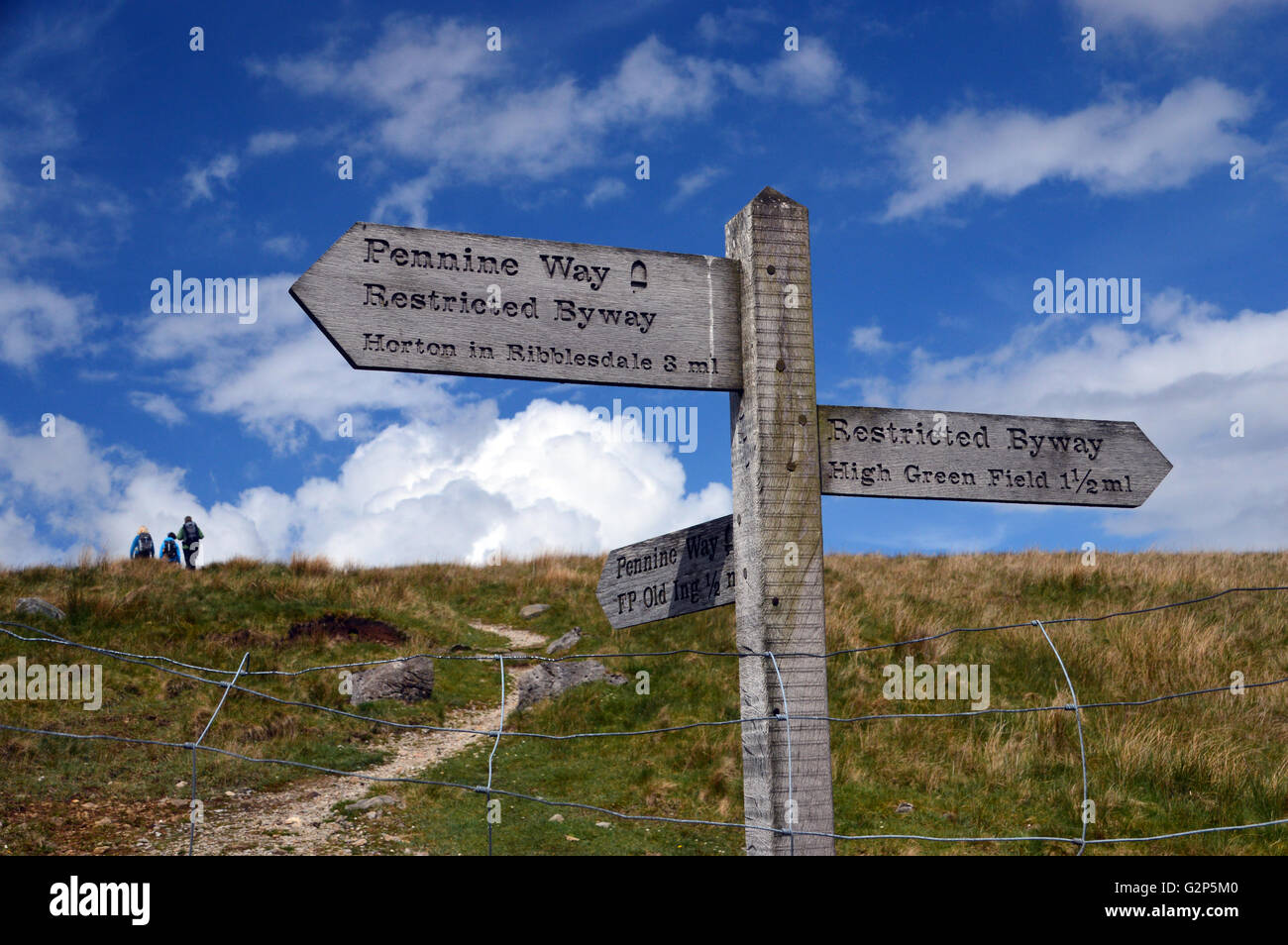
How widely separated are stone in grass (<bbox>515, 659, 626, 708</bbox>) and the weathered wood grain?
317 inches

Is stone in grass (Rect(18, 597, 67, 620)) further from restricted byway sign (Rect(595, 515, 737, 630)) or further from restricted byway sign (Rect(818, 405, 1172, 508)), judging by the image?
restricted byway sign (Rect(818, 405, 1172, 508))

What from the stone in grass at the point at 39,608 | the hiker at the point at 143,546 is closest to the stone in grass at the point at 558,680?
the stone in grass at the point at 39,608

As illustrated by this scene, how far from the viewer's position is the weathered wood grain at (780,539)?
3.33 m

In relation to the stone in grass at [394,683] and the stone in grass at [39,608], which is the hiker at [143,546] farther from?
the stone in grass at [394,683]

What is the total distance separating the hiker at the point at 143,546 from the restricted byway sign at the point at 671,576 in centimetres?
1972

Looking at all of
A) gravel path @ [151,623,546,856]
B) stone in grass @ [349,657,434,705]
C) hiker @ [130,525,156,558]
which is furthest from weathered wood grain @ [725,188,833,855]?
hiker @ [130,525,156,558]

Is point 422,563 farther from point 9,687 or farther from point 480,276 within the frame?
point 480,276

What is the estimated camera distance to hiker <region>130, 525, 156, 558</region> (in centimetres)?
2066

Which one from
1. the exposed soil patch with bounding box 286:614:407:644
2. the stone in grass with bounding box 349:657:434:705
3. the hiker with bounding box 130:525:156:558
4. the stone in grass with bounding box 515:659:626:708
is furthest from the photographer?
the hiker with bounding box 130:525:156:558
